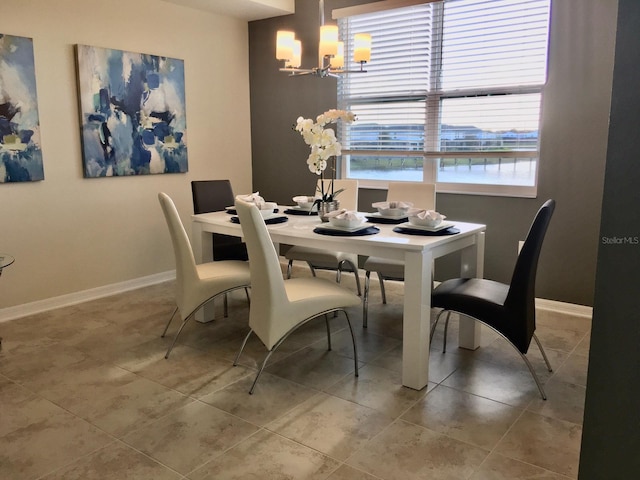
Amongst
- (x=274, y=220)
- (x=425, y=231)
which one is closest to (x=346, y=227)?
(x=425, y=231)

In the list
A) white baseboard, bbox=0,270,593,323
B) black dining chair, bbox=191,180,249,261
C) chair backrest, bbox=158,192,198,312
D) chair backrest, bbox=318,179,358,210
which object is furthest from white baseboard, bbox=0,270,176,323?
chair backrest, bbox=318,179,358,210

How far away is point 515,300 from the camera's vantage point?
253 centimetres

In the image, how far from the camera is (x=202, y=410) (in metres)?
2.47

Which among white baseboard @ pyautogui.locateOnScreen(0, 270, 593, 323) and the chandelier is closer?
the chandelier

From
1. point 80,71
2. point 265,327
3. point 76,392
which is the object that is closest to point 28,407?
point 76,392

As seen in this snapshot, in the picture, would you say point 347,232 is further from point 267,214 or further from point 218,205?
point 218,205

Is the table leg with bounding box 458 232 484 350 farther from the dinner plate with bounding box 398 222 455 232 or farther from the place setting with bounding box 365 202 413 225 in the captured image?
the place setting with bounding box 365 202 413 225

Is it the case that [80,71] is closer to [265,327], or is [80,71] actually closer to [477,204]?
[265,327]

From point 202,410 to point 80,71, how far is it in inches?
112

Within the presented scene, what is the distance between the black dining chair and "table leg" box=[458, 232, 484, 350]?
158 cm

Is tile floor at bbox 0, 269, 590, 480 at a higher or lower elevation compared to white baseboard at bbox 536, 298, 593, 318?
lower

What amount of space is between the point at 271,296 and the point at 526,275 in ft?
3.96

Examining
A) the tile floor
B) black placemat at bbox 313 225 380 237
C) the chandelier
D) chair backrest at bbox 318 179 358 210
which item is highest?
the chandelier

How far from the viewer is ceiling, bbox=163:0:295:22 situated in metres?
4.61
